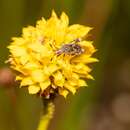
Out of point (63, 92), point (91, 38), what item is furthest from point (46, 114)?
point (91, 38)

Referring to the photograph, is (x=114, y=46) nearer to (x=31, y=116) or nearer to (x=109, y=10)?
(x=109, y=10)

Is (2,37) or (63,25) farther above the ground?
(2,37)

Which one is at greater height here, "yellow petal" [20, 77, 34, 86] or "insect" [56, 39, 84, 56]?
"insect" [56, 39, 84, 56]

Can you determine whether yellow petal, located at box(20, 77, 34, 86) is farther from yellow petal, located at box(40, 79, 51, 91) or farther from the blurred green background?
the blurred green background

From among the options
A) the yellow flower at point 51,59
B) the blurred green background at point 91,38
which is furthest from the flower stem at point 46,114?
the blurred green background at point 91,38

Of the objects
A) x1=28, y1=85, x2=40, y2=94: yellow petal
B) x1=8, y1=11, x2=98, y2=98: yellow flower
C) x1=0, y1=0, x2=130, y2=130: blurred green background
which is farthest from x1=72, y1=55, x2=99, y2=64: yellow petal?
x1=0, y1=0, x2=130, y2=130: blurred green background

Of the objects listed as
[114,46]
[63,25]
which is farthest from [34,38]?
[114,46]

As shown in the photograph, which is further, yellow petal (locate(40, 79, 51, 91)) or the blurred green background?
the blurred green background
